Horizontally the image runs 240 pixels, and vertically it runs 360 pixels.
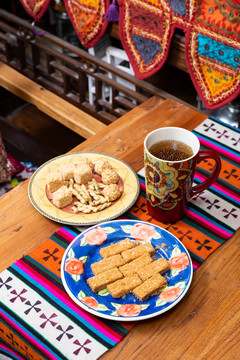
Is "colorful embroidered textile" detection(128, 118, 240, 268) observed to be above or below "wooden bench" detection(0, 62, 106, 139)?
above

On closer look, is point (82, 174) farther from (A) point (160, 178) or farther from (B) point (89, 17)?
(B) point (89, 17)

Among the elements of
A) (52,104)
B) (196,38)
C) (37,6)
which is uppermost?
(196,38)

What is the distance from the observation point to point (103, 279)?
2.77 feet

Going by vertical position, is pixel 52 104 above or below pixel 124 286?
below

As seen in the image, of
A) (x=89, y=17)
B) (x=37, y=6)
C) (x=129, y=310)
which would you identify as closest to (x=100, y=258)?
(x=129, y=310)

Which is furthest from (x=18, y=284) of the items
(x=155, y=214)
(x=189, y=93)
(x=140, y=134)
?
(x=189, y=93)

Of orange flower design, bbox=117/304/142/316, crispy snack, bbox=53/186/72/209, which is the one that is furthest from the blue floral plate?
crispy snack, bbox=53/186/72/209

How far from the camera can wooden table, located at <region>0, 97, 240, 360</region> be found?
776mm

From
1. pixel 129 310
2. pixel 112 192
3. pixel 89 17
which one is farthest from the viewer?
pixel 89 17

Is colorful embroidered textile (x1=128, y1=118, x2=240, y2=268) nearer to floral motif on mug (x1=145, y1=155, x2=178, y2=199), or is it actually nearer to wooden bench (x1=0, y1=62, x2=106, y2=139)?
floral motif on mug (x1=145, y1=155, x2=178, y2=199)

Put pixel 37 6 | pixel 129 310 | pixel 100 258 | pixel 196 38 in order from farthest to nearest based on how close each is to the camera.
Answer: pixel 37 6 < pixel 196 38 < pixel 100 258 < pixel 129 310

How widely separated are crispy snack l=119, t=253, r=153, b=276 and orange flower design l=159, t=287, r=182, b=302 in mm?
68

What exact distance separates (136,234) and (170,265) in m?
0.11

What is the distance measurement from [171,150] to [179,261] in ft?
0.81
